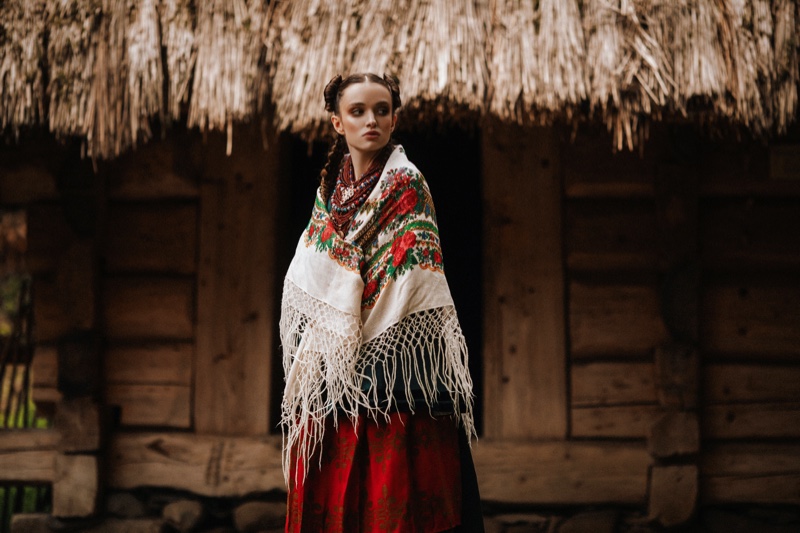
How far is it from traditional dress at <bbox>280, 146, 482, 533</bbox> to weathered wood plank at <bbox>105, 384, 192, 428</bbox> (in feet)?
6.98

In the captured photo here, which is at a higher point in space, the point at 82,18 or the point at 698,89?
the point at 82,18

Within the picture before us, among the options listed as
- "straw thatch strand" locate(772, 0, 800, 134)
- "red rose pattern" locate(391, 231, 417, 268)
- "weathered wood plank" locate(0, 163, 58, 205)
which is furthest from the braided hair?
"weathered wood plank" locate(0, 163, 58, 205)

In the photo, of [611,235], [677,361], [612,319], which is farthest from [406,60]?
[677,361]

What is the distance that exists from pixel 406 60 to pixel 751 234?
1.74 metres

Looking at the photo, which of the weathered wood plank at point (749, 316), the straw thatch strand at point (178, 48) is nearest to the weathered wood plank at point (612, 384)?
the weathered wood plank at point (749, 316)

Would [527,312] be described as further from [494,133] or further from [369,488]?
[369,488]

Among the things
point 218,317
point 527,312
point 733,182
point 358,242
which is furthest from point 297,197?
point 358,242

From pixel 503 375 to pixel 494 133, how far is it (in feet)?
3.51

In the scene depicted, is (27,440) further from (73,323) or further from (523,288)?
(523,288)

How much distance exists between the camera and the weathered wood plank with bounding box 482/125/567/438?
3963mm

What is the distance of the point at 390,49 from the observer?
3.35m

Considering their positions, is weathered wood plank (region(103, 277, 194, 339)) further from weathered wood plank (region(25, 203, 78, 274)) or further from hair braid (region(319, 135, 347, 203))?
hair braid (region(319, 135, 347, 203))

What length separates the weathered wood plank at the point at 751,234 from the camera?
3.93m

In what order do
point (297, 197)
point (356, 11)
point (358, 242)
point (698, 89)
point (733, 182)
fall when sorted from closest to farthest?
point (358, 242), point (698, 89), point (356, 11), point (733, 182), point (297, 197)
